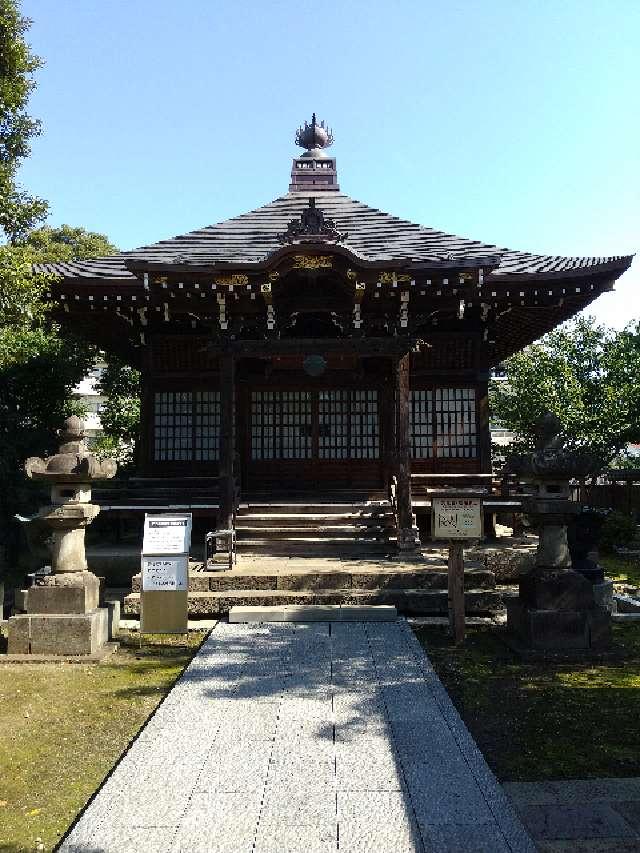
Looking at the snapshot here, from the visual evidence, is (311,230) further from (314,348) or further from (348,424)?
(348,424)

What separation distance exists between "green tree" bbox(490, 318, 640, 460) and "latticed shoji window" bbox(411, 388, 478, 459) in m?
6.57

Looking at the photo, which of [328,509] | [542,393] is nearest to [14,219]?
[328,509]

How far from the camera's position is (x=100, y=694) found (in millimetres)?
5961

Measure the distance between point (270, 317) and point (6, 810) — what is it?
8817 mm

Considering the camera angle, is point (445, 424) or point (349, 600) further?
point (445, 424)

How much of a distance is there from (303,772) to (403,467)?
23.5ft

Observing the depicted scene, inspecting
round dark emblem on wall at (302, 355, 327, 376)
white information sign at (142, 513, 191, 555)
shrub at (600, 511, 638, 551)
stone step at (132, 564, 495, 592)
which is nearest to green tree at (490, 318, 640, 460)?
shrub at (600, 511, 638, 551)

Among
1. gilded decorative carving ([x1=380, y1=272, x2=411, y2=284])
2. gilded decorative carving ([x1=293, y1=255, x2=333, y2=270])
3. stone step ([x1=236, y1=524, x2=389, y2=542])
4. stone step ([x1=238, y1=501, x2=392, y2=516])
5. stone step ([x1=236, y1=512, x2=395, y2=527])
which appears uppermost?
gilded decorative carving ([x1=293, y1=255, x2=333, y2=270])

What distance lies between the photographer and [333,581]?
29.6 feet

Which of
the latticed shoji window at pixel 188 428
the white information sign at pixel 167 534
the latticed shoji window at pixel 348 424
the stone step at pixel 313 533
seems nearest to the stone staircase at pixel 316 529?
the stone step at pixel 313 533

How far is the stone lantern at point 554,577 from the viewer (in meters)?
7.04

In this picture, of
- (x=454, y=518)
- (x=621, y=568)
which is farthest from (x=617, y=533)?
(x=454, y=518)

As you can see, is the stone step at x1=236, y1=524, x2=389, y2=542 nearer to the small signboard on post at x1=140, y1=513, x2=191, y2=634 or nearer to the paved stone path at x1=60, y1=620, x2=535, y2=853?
the small signboard on post at x1=140, y1=513, x2=191, y2=634

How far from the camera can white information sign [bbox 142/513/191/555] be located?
307 inches
